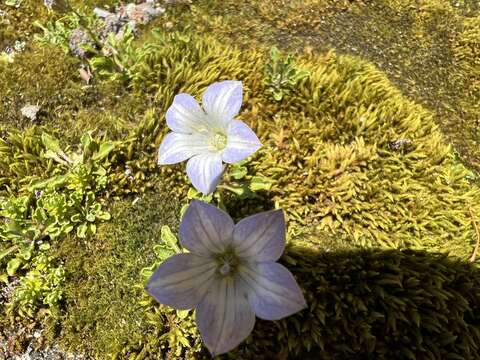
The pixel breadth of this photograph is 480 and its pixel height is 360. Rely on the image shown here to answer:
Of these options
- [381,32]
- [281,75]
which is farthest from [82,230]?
[381,32]

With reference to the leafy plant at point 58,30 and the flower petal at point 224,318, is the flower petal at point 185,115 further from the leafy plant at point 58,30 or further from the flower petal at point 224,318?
the leafy plant at point 58,30

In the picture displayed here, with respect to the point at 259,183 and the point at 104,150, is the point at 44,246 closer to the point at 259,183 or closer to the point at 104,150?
the point at 104,150

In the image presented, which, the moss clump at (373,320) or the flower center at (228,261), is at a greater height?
the flower center at (228,261)

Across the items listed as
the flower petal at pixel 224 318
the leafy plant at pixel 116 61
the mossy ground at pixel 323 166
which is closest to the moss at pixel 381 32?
the mossy ground at pixel 323 166

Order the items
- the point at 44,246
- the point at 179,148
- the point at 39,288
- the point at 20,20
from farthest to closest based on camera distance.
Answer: the point at 20,20
the point at 44,246
the point at 39,288
the point at 179,148

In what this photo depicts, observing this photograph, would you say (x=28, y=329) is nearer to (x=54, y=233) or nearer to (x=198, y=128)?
(x=54, y=233)
